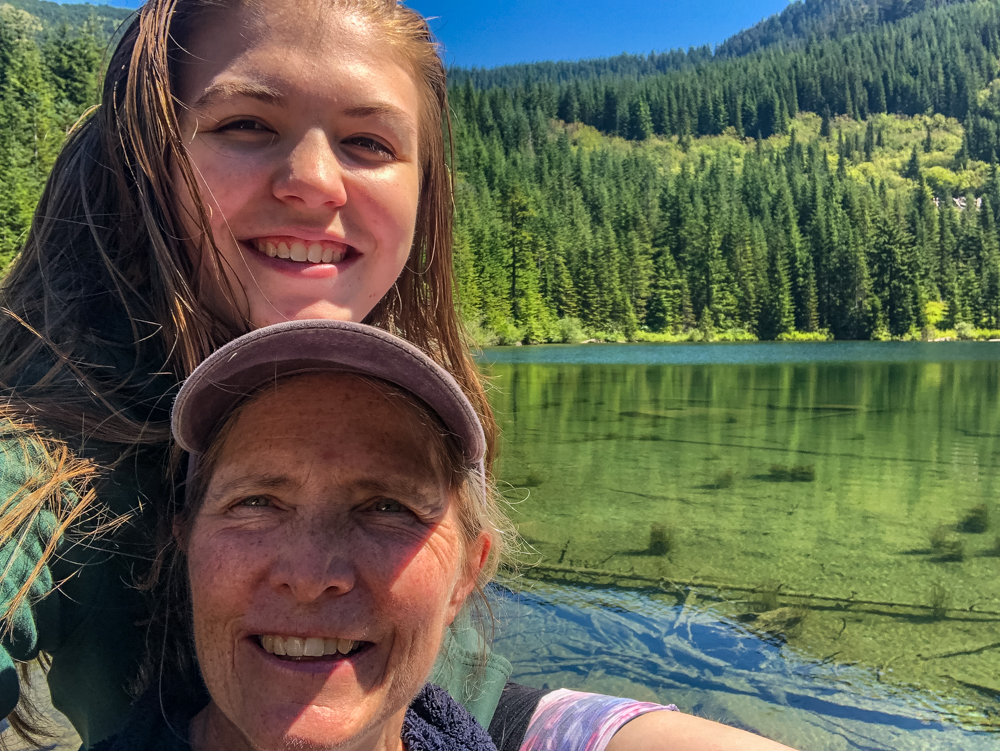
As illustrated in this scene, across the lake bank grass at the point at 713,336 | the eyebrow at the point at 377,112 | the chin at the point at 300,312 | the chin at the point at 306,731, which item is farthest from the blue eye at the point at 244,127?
the lake bank grass at the point at 713,336

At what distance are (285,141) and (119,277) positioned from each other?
0.41 m

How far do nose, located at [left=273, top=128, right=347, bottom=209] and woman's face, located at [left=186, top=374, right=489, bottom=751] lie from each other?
44 cm

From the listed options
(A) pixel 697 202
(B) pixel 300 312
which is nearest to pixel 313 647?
(B) pixel 300 312

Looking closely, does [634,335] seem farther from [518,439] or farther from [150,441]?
[150,441]

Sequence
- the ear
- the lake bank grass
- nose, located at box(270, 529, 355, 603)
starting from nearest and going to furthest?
nose, located at box(270, 529, 355, 603), the ear, the lake bank grass

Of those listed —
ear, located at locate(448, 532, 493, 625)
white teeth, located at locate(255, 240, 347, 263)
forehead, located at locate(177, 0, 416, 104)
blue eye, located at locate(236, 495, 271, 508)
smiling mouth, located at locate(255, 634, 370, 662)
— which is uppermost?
forehead, located at locate(177, 0, 416, 104)

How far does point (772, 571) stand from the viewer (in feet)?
23.8

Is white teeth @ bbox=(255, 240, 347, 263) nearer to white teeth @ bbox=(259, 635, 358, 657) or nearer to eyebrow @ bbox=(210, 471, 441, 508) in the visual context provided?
eyebrow @ bbox=(210, 471, 441, 508)

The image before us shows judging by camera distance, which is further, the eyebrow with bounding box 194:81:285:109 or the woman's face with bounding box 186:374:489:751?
the eyebrow with bounding box 194:81:285:109

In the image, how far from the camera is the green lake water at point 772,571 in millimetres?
4758

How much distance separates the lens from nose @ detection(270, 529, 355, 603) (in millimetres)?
1111

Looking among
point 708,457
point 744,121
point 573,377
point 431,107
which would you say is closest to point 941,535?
point 708,457

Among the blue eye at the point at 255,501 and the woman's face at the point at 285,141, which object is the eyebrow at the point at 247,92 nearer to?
the woman's face at the point at 285,141

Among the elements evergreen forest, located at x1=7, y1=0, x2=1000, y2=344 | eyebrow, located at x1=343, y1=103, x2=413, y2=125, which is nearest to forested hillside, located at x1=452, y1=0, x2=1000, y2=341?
evergreen forest, located at x1=7, y1=0, x2=1000, y2=344
